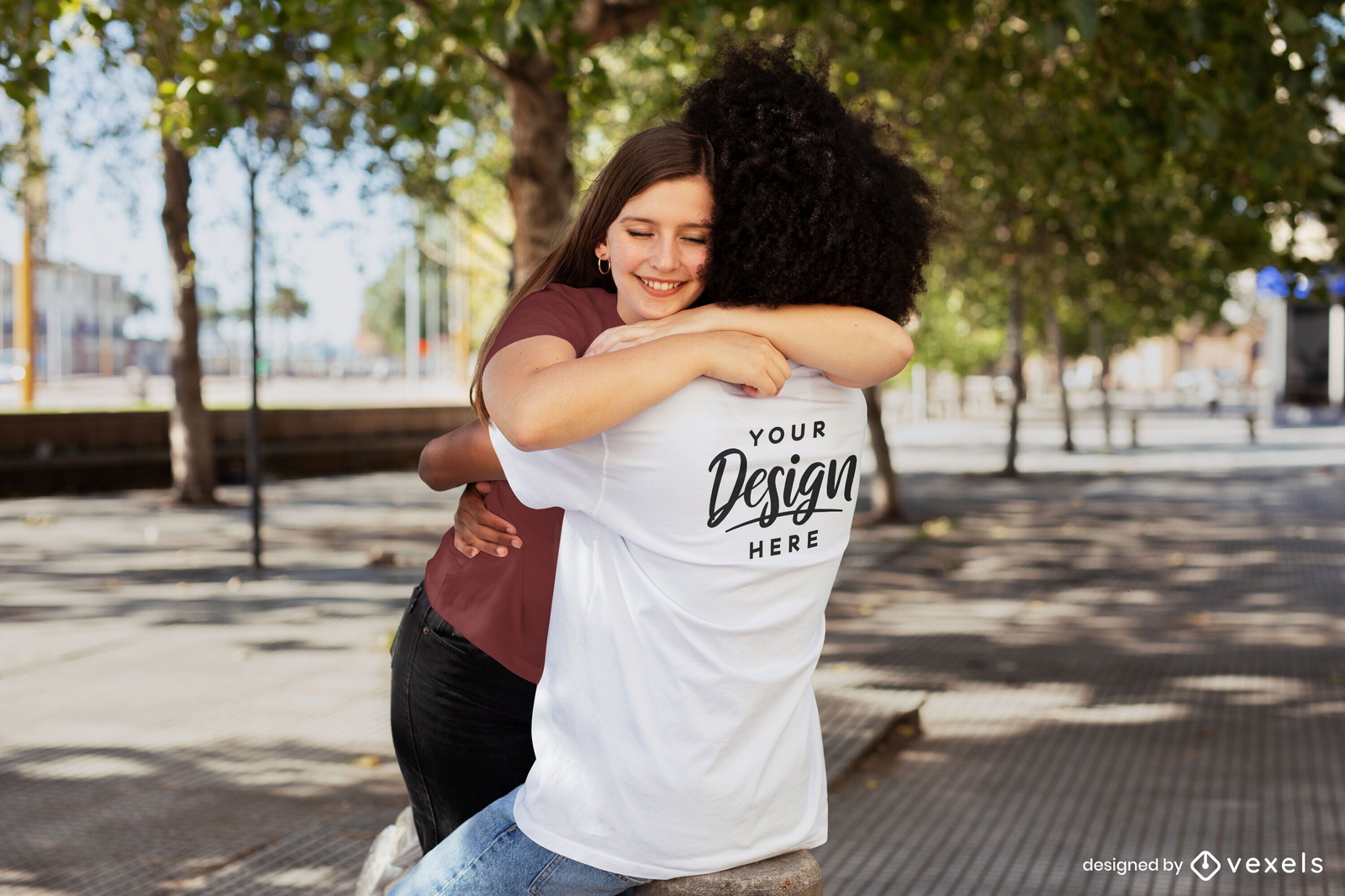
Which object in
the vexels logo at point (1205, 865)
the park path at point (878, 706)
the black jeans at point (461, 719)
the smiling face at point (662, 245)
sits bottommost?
the vexels logo at point (1205, 865)

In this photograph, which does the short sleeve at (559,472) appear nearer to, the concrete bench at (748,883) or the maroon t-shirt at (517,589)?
the maroon t-shirt at (517,589)

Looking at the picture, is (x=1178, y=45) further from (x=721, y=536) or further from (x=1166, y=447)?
(x=1166, y=447)

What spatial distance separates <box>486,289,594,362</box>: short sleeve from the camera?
1.72 metres

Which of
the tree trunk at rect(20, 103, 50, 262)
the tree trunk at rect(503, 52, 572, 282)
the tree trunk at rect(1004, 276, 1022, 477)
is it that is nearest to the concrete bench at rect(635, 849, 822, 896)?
the tree trunk at rect(503, 52, 572, 282)

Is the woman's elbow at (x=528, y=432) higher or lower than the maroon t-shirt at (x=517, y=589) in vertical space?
higher

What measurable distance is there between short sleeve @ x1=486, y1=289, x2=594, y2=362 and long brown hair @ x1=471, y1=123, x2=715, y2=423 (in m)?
0.04

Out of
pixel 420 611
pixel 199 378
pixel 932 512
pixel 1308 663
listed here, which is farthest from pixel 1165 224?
pixel 199 378

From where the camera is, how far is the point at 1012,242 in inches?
682

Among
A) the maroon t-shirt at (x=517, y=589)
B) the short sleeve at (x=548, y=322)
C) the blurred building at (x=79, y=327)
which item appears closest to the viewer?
the short sleeve at (x=548, y=322)

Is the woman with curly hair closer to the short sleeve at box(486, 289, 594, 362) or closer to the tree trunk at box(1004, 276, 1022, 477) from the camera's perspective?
the short sleeve at box(486, 289, 594, 362)

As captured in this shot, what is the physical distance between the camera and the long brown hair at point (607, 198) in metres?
1.70

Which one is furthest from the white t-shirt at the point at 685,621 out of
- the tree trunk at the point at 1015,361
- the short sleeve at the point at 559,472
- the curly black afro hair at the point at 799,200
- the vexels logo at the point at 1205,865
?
the tree trunk at the point at 1015,361

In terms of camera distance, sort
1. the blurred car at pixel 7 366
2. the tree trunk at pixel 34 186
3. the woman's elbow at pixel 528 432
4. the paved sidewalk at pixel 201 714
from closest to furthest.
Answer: the woman's elbow at pixel 528 432, the paved sidewalk at pixel 201 714, the tree trunk at pixel 34 186, the blurred car at pixel 7 366

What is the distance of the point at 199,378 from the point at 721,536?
13632 mm
